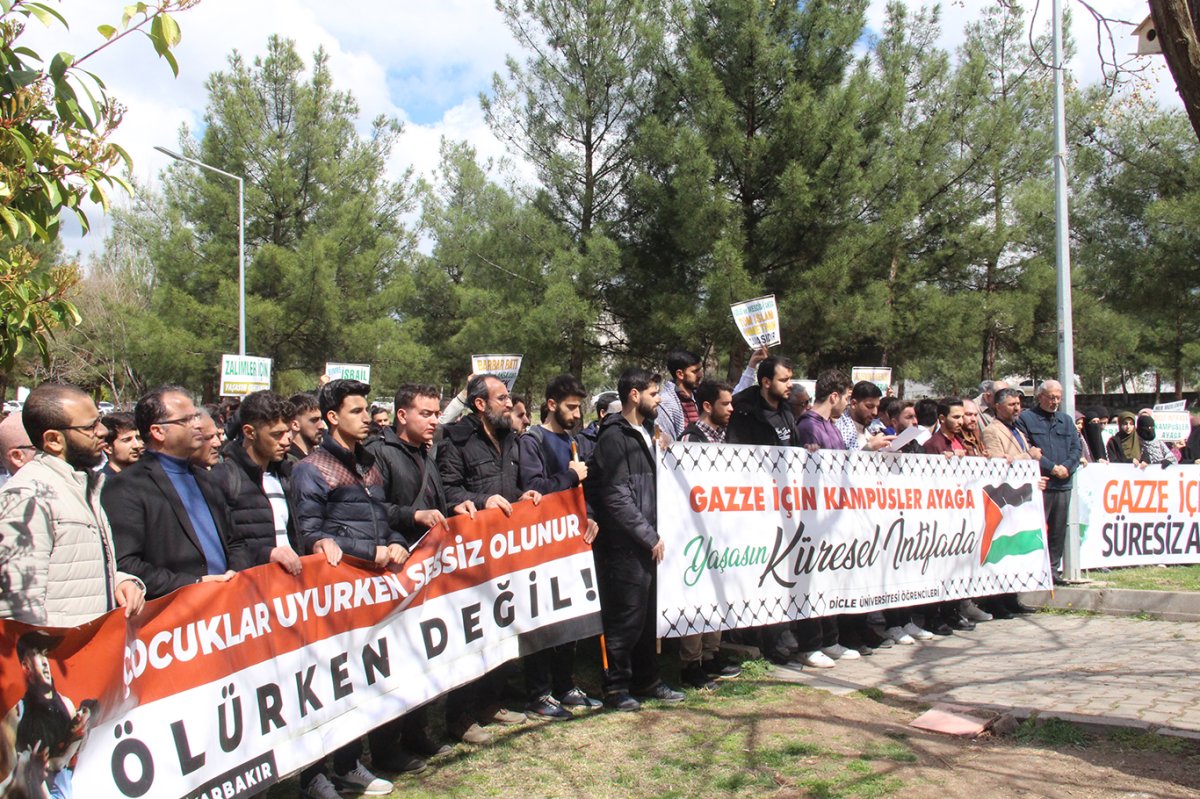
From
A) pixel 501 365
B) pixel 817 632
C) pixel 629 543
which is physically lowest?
pixel 817 632

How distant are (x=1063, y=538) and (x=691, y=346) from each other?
12022 mm

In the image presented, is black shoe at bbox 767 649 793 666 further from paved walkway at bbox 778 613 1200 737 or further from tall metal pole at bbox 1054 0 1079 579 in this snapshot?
tall metal pole at bbox 1054 0 1079 579

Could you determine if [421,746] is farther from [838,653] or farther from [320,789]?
[838,653]

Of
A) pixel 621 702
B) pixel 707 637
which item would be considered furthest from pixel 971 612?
pixel 621 702

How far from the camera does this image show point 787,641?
7098 mm

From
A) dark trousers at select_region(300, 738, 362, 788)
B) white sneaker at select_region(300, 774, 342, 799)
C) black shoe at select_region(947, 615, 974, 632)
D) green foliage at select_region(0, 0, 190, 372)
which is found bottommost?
black shoe at select_region(947, 615, 974, 632)

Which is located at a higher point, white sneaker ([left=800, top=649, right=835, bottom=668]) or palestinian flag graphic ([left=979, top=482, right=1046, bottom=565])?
palestinian flag graphic ([left=979, top=482, right=1046, bottom=565])

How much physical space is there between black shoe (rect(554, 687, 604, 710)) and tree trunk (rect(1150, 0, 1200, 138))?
14.7 ft

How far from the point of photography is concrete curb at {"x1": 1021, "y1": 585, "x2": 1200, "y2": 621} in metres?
8.76

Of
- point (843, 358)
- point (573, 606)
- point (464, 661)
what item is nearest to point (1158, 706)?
point (573, 606)

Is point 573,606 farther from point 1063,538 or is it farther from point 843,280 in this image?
point 843,280

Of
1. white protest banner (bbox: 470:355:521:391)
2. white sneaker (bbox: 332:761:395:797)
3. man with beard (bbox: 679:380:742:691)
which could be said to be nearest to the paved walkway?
man with beard (bbox: 679:380:742:691)

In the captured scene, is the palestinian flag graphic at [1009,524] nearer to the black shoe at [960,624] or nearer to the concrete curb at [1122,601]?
the black shoe at [960,624]

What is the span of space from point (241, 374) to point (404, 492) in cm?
1433
